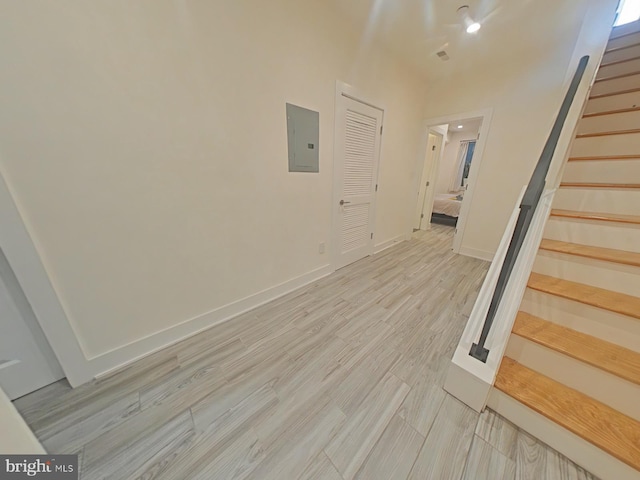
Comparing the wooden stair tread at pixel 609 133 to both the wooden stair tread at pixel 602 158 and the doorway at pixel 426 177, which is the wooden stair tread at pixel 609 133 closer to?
the wooden stair tread at pixel 602 158

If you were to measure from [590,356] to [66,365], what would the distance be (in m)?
2.85

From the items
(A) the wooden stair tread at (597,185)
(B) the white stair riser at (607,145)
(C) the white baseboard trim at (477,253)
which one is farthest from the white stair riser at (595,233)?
(C) the white baseboard trim at (477,253)

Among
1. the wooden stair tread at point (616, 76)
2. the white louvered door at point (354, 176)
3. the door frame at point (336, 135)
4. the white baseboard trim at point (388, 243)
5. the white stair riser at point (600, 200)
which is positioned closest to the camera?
the white stair riser at point (600, 200)

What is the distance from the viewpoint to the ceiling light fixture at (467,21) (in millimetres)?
1883

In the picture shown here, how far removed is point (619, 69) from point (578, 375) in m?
3.21

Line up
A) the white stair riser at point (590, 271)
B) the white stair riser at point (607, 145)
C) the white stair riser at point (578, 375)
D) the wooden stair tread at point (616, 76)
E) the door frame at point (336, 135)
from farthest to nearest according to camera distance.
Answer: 1. the door frame at point (336, 135)
2. the wooden stair tread at point (616, 76)
3. the white stair riser at point (607, 145)
4. the white stair riser at point (590, 271)
5. the white stair riser at point (578, 375)

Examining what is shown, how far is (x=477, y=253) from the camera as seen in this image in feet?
10.7

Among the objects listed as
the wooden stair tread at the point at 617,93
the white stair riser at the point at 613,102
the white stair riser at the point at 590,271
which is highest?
the wooden stair tread at the point at 617,93

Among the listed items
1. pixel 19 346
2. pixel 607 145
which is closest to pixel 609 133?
pixel 607 145

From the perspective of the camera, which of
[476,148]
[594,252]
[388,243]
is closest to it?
[594,252]

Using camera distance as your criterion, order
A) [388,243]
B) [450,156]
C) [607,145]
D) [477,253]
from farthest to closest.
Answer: [450,156] < [388,243] < [477,253] < [607,145]

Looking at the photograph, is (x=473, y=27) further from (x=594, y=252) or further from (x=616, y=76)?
(x=594, y=252)

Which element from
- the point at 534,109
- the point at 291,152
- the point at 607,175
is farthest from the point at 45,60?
the point at 534,109

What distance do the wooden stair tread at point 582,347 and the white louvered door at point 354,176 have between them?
5.90 feet
